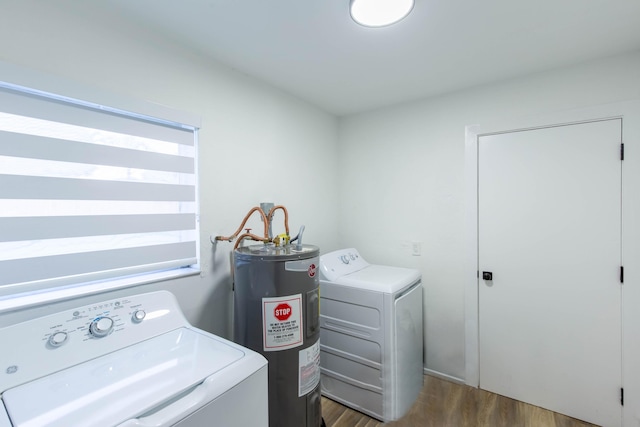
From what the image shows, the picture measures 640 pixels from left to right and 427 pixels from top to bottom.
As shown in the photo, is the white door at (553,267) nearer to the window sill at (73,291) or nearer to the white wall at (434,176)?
the white wall at (434,176)

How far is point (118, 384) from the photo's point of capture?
0.88m

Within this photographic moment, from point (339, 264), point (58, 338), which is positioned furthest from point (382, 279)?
point (58, 338)

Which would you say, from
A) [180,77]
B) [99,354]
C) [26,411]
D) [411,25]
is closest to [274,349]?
[99,354]

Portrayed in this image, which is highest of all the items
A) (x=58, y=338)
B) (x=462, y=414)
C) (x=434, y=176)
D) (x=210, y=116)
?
(x=210, y=116)

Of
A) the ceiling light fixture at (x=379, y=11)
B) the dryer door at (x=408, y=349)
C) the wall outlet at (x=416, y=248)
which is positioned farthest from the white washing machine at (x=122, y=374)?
the wall outlet at (x=416, y=248)

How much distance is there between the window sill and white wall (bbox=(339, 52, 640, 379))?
1.70 m

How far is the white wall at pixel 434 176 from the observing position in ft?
6.20

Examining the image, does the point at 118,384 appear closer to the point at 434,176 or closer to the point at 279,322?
the point at 279,322

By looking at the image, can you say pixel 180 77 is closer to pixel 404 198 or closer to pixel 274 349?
pixel 274 349

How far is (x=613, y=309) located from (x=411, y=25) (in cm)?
204

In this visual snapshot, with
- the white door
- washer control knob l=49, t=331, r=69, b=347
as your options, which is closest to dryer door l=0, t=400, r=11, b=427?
washer control knob l=49, t=331, r=69, b=347

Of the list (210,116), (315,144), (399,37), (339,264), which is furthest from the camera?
(315,144)

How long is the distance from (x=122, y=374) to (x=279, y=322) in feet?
2.12

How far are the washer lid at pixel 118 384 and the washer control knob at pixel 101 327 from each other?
0.09 metres
